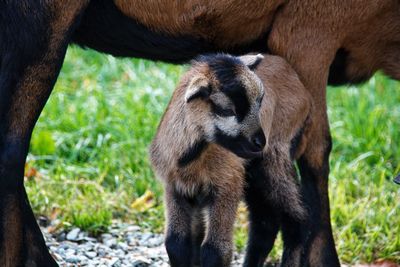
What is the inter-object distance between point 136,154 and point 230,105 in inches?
107

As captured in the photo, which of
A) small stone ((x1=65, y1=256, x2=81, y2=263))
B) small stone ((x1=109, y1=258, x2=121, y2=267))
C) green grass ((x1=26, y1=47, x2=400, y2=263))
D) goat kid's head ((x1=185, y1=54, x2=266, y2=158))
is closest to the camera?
goat kid's head ((x1=185, y1=54, x2=266, y2=158))

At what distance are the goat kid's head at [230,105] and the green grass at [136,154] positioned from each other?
1566 mm

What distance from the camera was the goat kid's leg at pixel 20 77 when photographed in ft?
17.9

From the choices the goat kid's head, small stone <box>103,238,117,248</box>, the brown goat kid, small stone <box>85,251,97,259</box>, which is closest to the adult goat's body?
the brown goat kid

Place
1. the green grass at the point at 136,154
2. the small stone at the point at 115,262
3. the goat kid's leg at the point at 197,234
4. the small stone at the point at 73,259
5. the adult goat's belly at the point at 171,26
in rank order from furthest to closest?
the green grass at the point at 136,154 < the small stone at the point at 73,259 < the small stone at the point at 115,262 < the adult goat's belly at the point at 171,26 < the goat kid's leg at the point at 197,234

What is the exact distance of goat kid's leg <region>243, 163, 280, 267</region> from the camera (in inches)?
225

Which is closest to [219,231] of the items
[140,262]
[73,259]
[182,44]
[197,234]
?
[197,234]

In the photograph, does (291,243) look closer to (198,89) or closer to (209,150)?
(209,150)

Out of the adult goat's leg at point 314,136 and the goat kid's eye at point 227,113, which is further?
the adult goat's leg at point 314,136

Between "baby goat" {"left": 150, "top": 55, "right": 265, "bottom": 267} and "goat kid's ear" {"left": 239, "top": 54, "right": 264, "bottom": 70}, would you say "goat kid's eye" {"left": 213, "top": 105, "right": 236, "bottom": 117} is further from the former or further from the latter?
"goat kid's ear" {"left": 239, "top": 54, "right": 264, "bottom": 70}

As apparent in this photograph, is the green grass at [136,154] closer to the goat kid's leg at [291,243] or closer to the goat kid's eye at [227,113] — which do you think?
the goat kid's leg at [291,243]

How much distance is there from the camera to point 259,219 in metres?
6.02

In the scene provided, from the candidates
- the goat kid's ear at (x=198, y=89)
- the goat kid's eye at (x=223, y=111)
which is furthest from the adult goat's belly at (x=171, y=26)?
the goat kid's eye at (x=223, y=111)

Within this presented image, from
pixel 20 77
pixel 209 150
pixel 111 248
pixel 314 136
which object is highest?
pixel 20 77
